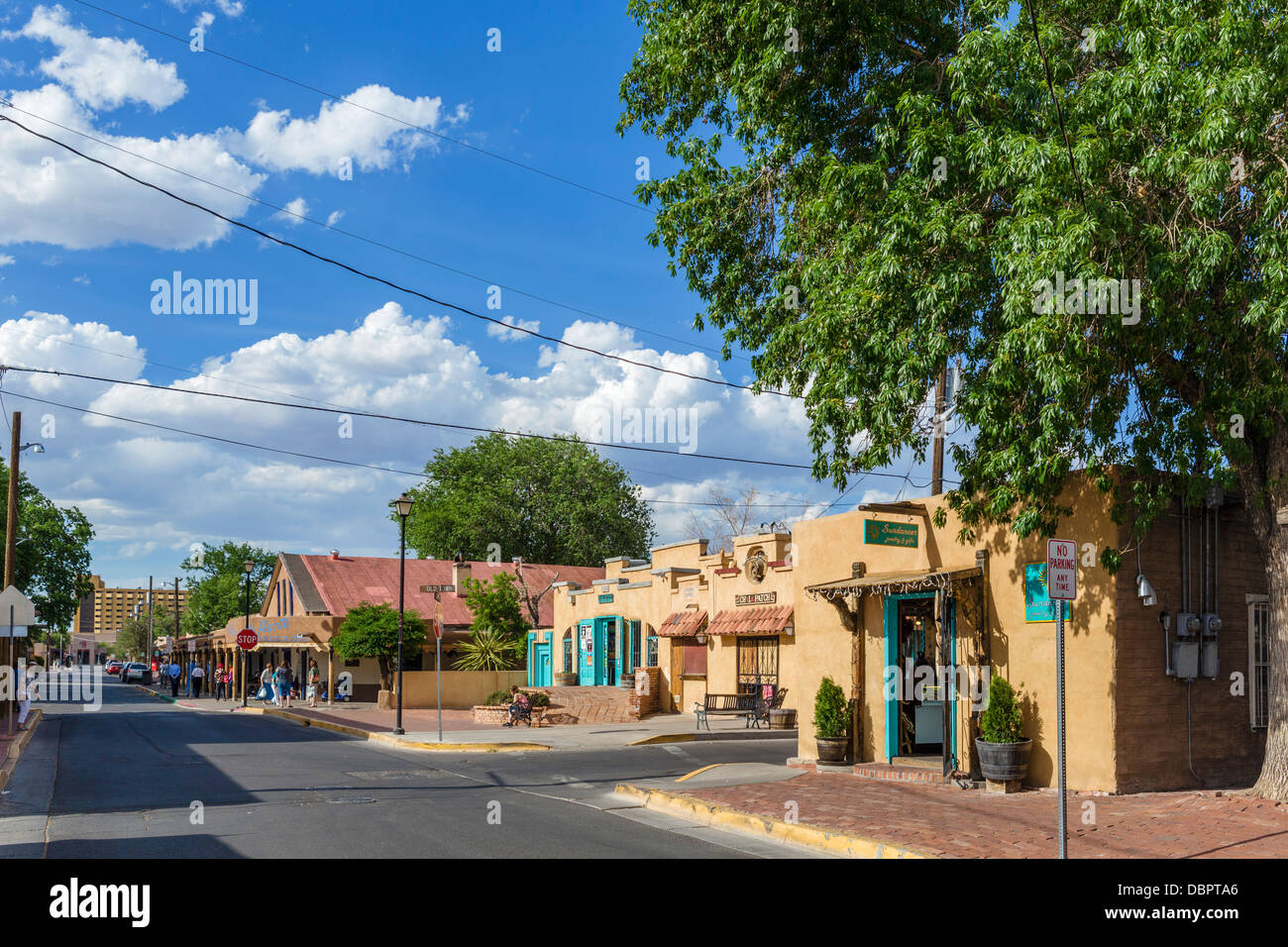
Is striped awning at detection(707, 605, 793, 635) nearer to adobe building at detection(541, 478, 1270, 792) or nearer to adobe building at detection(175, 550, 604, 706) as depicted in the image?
adobe building at detection(541, 478, 1270, 792)

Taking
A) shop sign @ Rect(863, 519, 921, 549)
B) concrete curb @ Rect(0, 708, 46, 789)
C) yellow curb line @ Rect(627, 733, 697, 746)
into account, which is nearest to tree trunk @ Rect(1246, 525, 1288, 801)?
shop sign @ Rect(863, 519, 921, 549)

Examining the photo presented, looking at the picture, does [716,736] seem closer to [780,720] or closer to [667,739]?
[667,739]

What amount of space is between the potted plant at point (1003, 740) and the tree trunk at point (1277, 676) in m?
2.67

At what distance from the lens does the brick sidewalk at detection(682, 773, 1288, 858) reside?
10.0 meters

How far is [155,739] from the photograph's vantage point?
950 inches

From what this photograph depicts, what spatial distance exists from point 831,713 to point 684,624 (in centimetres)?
1425

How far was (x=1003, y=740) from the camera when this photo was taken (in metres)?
13.8

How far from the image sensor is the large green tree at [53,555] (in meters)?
53.2

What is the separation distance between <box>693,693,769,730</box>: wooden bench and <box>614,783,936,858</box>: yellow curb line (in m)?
12.1

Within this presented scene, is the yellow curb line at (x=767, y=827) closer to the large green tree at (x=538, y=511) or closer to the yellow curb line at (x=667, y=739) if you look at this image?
the yellow curb line at (x=667, y=739)

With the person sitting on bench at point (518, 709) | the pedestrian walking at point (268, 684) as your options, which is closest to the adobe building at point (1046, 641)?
the person sitting on bench at point (518, 709)

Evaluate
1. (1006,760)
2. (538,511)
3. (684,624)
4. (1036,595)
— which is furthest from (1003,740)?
(538,511)
